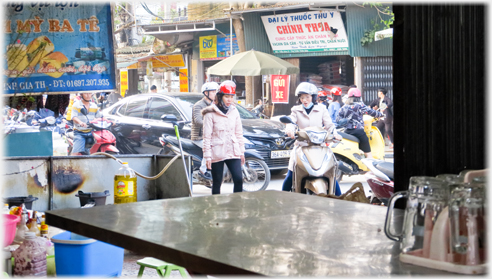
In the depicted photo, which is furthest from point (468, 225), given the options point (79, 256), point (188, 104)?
point (188, 104)

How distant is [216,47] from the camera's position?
17203mm

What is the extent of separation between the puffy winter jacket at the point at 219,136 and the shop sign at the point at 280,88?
7.92 meters

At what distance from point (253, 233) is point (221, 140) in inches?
212

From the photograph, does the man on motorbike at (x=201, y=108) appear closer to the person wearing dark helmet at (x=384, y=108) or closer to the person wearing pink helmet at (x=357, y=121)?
the person wearing pink helmet at (x=357, y=121)

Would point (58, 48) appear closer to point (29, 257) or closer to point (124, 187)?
point (124, 187)

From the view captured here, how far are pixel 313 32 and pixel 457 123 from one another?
1282 cm

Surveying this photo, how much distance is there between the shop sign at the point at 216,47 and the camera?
55.6 feet

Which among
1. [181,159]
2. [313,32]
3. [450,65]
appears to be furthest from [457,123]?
[313,32]

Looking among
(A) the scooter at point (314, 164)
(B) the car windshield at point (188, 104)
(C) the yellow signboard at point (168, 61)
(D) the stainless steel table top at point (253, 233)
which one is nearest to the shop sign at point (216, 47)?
(C) the yellow signboard at point (168, 61)

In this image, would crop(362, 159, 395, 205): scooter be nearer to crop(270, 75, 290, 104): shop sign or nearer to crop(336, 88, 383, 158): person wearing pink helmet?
crop(336, 88, 383, 158): person wearing pink helmet

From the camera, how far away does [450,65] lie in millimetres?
2365

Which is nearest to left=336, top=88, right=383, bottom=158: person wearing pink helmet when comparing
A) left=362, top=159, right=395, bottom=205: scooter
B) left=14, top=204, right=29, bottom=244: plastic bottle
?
left=362, top=159, right=395, bottom=205: scooter

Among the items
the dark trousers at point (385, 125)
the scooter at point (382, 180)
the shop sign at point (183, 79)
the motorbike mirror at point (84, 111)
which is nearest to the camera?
the scooter at point (382, 180)

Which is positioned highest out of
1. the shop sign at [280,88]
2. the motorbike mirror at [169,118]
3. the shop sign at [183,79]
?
the shop sign at [183,79]
